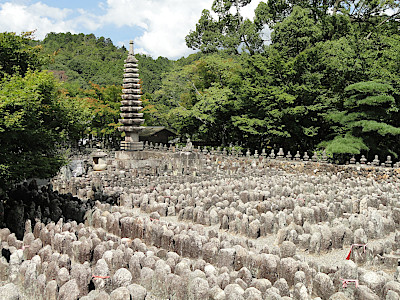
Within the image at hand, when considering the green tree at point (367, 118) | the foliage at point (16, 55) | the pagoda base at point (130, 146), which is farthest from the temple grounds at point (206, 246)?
the pagoda base at point (130, 146)

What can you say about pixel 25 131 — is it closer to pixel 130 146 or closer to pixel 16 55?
pixel 16 55

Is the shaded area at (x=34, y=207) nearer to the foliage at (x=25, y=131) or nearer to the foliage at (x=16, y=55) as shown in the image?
the foliage at (x=25, y=131)

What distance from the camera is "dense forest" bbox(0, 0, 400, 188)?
9469 millimetres

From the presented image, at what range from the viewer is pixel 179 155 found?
22.2m

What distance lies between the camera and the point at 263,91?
25469 mm

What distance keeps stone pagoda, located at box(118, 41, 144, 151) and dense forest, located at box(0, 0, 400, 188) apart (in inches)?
102

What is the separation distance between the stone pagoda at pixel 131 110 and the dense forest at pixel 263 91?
259cm

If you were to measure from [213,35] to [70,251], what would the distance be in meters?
33.8

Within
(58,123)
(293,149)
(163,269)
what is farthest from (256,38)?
(163,269)

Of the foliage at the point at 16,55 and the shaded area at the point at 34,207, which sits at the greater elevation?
the foliage at the point at 16,55

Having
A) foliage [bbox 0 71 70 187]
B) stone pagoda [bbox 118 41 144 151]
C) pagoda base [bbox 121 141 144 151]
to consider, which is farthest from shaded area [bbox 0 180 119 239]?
stone pagoda [bbox 118 41 144 151]

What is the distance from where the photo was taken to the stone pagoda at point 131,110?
22438mm

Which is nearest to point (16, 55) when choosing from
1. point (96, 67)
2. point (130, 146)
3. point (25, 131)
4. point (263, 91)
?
point (25, 131)

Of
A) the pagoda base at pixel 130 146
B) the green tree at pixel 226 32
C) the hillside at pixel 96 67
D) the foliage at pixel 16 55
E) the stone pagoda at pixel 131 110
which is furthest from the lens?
the hillside at pixel 96 67
